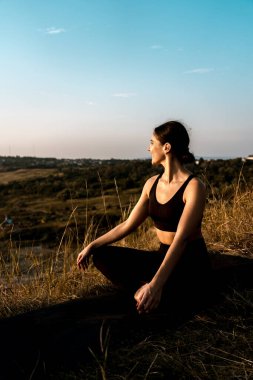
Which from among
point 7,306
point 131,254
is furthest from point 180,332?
point 7,306

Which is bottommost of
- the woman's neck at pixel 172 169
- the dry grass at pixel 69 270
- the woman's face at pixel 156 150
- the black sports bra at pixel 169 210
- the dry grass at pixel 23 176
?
the dry grass at pixel 23 176

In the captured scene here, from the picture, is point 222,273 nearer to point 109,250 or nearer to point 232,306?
point 232,306

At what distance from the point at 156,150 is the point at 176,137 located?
0.15 metres

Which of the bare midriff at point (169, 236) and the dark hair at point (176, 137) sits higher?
the dark hair at point (176, 137)

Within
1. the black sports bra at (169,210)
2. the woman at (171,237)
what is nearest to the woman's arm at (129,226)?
the woman at (171,237)

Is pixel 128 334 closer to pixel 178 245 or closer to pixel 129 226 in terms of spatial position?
pixel 178 245

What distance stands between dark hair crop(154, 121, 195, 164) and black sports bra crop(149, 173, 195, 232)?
0.51ft

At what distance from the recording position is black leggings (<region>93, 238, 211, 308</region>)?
2453mm

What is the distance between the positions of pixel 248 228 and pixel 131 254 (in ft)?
5.28

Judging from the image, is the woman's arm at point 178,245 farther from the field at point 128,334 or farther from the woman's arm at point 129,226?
the woman's arm at point 129,226

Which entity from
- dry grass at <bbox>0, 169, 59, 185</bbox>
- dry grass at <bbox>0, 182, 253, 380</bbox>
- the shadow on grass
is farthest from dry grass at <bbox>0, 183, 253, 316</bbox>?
dry grass at <bbox>0, 169, 59, 185</bbox>

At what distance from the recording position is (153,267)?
2.64 m

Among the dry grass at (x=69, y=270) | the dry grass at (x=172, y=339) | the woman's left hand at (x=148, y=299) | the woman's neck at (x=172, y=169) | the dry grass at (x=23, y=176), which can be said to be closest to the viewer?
the dry grass at (x=172, y=339)

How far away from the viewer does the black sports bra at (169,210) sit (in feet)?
8.27
